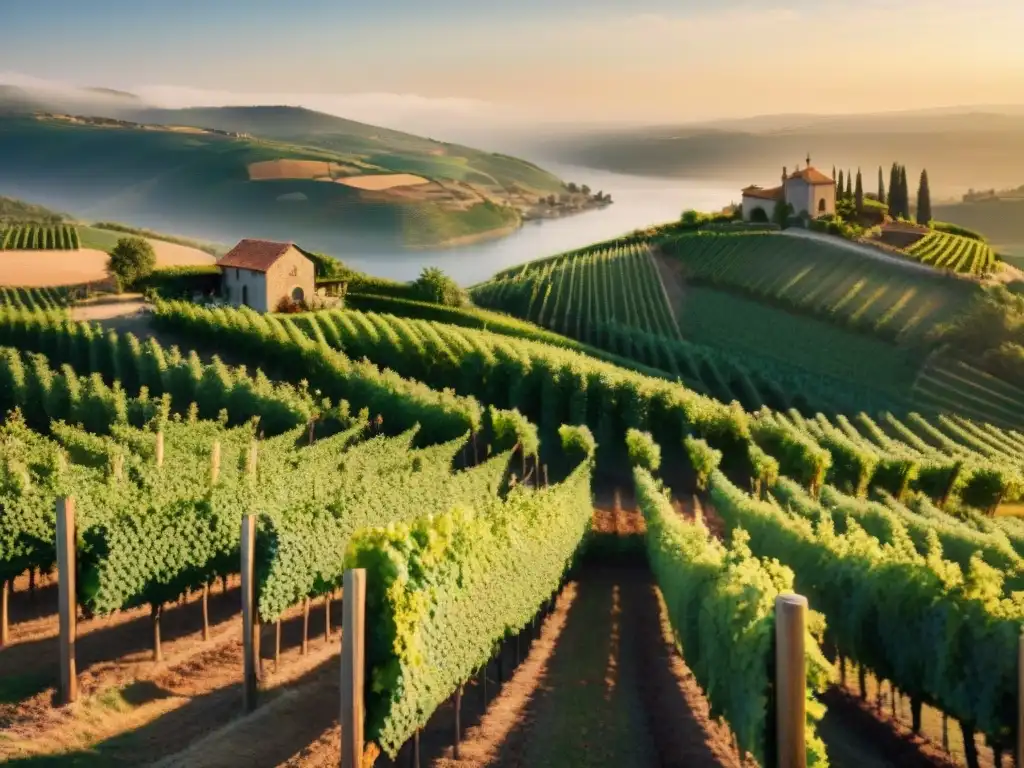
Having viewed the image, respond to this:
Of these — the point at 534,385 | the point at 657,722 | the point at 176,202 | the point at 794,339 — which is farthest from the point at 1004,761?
the point at 176,202

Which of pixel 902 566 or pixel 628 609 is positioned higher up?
pixel 902 566

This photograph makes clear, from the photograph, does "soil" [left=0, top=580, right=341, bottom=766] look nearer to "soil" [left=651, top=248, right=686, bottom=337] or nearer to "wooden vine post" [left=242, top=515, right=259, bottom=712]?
"wooden vine post" [left=242, top=515, right=259, bottom=712]

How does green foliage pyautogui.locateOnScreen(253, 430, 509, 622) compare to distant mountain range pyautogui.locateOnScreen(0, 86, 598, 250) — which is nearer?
green foliage pyautogui.locateOnScreen(253, 430, 509, 622)

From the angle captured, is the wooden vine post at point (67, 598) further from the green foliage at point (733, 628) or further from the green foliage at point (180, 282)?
the green foliage at point (180, 282)

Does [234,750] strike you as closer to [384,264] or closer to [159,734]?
[159,734]

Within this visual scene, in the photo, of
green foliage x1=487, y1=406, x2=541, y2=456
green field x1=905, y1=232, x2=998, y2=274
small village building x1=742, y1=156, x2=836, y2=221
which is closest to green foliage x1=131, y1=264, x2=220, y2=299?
green foliage x1=487, y1=406, x2=541, y2=456

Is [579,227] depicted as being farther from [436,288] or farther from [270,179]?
[436,288]
